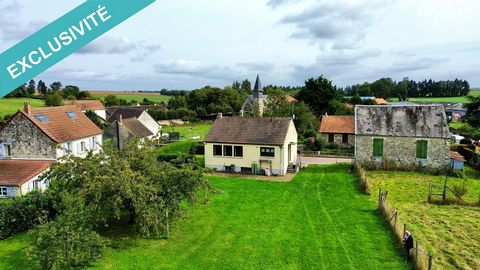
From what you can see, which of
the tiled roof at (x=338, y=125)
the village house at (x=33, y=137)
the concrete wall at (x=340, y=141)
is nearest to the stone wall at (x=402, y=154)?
the tiled roof at (x=338, y=125)

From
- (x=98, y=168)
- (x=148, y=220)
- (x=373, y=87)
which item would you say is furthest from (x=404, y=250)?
(x=373, y=87)

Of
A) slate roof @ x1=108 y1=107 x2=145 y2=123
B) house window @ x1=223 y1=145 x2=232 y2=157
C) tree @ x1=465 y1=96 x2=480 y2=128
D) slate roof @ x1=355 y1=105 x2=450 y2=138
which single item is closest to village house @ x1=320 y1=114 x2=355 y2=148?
slate roof @ x1=355 y1=105 x2=450 y2=138

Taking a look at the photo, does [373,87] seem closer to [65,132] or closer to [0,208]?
[65,132]

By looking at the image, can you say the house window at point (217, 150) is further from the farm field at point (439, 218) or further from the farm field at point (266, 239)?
the farm field at point (439, 218)

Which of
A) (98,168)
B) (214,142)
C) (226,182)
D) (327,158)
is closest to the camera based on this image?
(98,168)

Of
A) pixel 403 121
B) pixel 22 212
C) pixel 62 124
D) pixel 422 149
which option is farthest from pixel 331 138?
pixel 22 212
